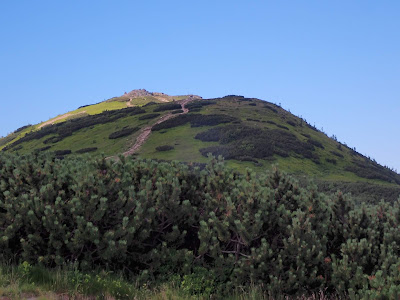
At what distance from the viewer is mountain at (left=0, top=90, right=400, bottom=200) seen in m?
66.1

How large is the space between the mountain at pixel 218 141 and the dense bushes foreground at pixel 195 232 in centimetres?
4271

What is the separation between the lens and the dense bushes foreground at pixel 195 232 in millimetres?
9156

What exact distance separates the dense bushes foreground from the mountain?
4271 cm

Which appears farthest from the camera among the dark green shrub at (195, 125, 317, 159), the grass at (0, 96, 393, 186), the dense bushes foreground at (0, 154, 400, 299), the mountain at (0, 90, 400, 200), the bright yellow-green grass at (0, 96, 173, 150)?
the bright yellow-green grass at (0, 96, 173, 150)

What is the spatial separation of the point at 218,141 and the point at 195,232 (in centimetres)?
6293

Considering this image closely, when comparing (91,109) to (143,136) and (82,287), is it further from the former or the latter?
(82,287)

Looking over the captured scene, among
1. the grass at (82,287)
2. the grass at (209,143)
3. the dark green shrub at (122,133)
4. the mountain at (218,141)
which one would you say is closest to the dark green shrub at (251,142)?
the mountain at (218,141)

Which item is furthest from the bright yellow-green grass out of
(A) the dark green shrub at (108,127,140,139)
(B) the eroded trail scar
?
(A) the dark green shrub at (108,127,140,139)

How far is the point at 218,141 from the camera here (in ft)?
242

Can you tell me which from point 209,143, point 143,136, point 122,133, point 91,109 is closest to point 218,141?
point 209,143

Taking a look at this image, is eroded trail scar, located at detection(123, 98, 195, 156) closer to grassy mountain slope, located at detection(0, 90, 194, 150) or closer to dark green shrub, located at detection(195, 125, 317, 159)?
dark green shrub, located at detection(195, 125, 317, 159)

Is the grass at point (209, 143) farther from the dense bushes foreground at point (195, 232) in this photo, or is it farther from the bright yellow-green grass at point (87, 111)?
the dense bushes foreground at point (195, 232)

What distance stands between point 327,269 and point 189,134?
6612 centimetres

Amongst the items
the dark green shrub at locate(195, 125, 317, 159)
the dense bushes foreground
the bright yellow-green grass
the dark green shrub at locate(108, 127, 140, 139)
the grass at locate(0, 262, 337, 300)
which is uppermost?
the bright yellow-green grass
